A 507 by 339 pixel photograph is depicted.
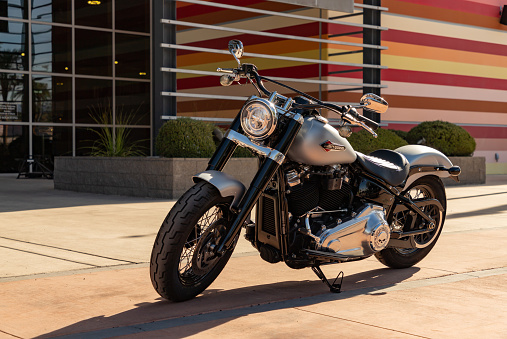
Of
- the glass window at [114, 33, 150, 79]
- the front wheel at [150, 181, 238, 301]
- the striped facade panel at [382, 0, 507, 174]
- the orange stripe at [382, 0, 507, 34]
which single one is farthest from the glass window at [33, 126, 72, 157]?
the front wheel at [150, 181, 238, 301]

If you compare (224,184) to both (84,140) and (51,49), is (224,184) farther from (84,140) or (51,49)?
(51,49)

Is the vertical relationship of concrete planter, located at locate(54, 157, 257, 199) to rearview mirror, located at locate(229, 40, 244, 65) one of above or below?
below

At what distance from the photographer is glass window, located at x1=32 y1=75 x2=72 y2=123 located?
73.4 ft

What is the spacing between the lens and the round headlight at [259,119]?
490cm

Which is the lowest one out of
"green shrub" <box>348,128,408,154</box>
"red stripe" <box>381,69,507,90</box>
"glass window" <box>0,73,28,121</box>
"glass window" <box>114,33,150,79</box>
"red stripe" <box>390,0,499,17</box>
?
"green shrub" <box>348,128,408,154</box>

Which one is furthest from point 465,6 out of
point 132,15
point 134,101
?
point 134,101

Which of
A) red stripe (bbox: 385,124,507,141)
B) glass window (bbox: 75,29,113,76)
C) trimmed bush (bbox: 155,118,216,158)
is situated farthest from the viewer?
red stripe (bbox: 385,124,507,141)

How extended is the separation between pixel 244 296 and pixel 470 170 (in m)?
13.7

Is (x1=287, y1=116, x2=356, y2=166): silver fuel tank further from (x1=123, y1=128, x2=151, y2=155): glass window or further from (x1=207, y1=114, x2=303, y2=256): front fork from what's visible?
(x1=123, y1=128, x2=151, y2=155): glass window

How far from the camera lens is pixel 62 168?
51.6ft

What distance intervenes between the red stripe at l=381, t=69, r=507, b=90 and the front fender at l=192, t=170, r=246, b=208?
18.3 m

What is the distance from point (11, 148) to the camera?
2164 cm

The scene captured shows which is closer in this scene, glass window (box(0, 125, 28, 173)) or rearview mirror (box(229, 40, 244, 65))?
rearview mirror (box(229, 40, 244, 65))

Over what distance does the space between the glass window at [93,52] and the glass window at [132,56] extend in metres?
0.29
